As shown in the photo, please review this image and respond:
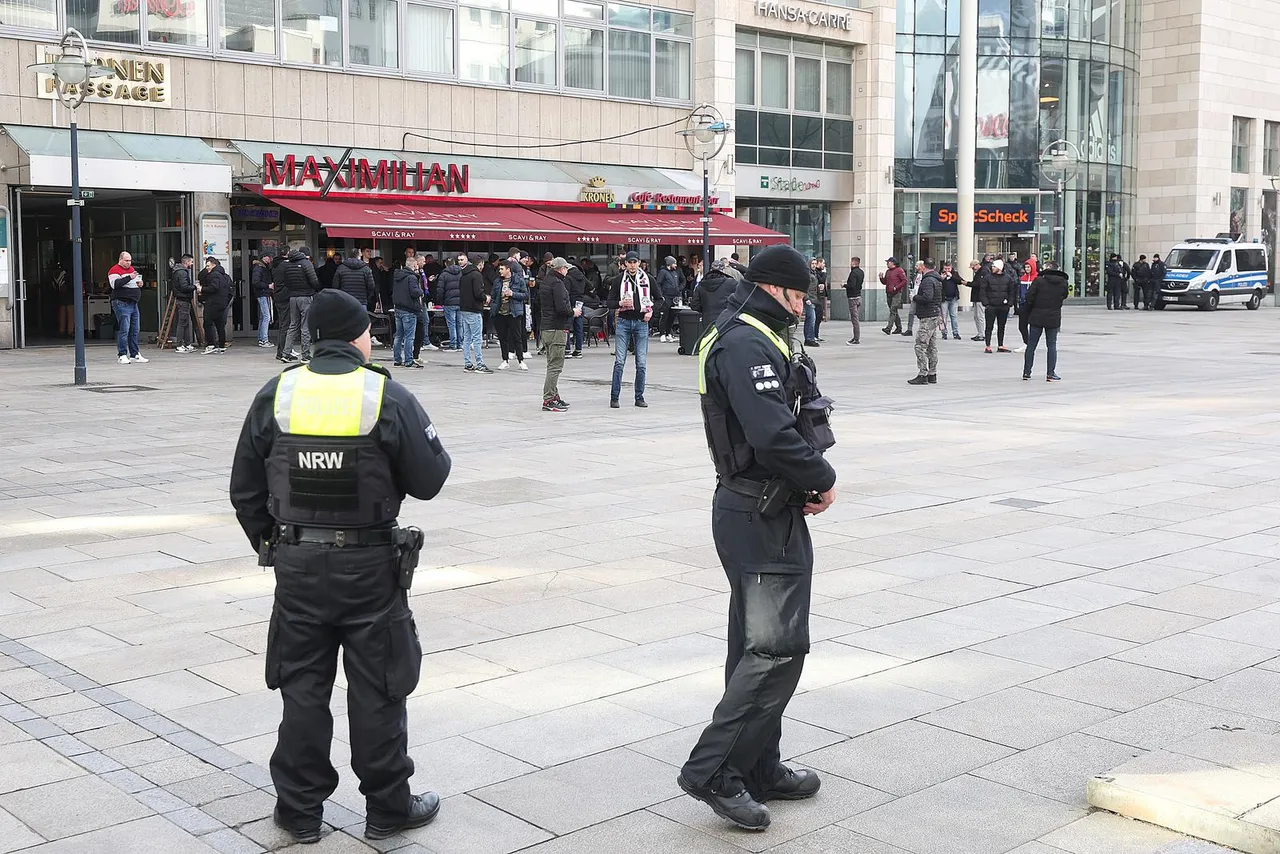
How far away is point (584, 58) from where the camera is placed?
31.3m

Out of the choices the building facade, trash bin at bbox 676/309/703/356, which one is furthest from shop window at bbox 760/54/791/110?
trash bin at bbox 676/309/703/356

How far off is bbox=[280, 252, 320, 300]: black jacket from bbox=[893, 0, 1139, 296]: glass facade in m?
24.9

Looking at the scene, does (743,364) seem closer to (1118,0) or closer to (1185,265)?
(1185,265)

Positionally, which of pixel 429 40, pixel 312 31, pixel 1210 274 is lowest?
pixel 1210 274

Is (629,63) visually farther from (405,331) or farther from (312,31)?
(405,331)

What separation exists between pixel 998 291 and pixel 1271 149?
32.9 metres

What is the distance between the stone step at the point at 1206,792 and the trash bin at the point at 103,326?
25.8 m

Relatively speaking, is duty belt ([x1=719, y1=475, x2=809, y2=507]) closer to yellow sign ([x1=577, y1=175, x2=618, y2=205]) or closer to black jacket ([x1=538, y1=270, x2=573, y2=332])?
black jacket ([x1=538, y1=270, x2=573, y2=332])

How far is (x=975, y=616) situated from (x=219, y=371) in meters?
15.9

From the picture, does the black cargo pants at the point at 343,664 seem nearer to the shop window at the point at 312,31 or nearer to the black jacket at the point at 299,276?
the black jacket at the point at 299,276

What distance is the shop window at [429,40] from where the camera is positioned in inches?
1118

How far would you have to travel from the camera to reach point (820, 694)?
220 inches

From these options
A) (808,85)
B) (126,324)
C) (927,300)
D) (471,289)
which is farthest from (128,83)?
(808,85)

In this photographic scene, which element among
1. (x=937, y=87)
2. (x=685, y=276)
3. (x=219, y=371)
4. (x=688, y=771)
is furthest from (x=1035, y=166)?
(x=688, y=771)
